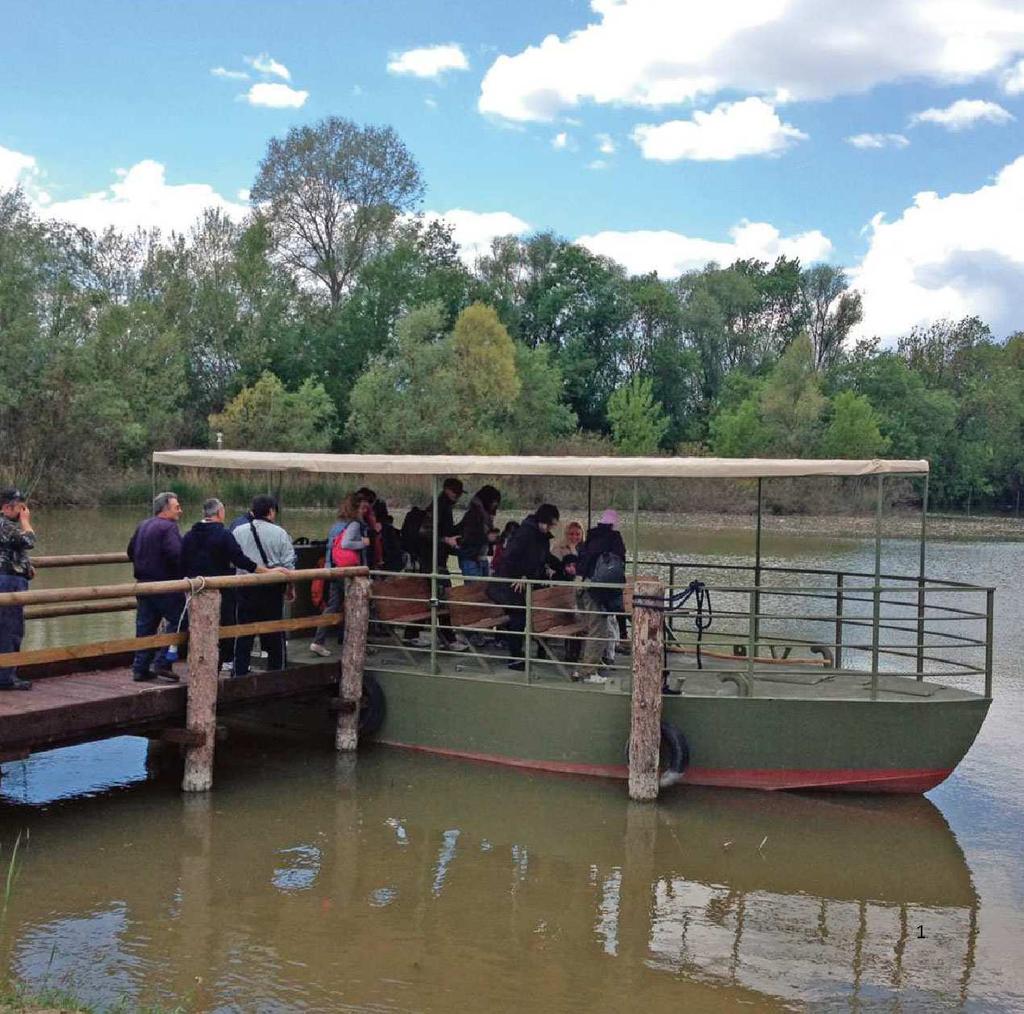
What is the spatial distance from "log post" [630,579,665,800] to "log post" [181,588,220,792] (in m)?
3.36

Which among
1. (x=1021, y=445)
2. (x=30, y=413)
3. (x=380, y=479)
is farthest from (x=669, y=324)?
(x=380, y=479)

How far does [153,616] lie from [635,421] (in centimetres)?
5560

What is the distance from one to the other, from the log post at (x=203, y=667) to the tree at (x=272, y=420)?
40.8m

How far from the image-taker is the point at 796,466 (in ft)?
33.8

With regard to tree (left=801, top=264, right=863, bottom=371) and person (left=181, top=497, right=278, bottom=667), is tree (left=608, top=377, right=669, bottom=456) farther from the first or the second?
person (left=181, top=497, right=278, bottom=667)

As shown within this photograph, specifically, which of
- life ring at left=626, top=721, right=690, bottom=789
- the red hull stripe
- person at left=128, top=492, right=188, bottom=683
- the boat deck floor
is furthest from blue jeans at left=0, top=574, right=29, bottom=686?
life ring at left=626, top=721, right=690, bottom=789

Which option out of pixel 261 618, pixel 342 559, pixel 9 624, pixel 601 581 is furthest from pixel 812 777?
pixel 9 624

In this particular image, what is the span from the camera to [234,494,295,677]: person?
11.0 m

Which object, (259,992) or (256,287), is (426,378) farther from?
(259,992)

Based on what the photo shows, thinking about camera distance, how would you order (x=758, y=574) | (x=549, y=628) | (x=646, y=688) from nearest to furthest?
(x=646, y=688)
(x=549, y=628)
(x=758, y=574)

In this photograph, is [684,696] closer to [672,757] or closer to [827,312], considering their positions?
[672,757]

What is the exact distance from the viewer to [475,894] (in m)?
8.53

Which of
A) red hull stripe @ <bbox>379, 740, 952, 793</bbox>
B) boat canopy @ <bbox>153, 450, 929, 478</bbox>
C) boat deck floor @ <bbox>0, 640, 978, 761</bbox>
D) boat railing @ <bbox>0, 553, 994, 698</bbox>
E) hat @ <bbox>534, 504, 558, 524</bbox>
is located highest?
boat canopy @ <bbox>153, 450, 929, 478</bbox>

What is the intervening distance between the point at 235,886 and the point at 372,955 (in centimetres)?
144
